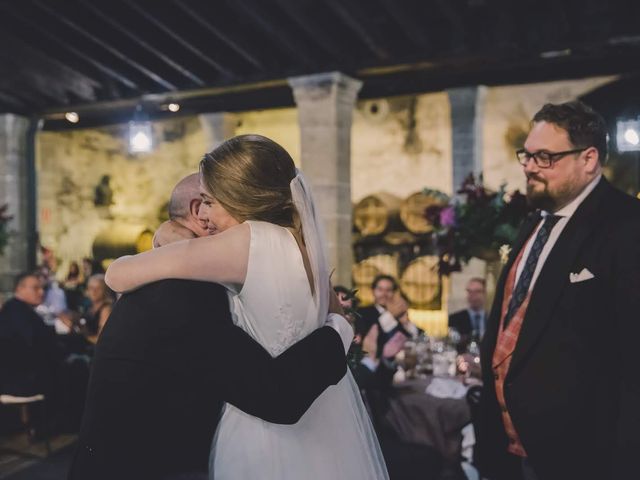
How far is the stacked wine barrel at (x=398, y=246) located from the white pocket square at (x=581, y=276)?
800 centimetres

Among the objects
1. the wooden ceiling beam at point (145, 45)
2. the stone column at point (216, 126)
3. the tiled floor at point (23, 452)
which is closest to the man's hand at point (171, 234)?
the tiled floor at point (23, 452)

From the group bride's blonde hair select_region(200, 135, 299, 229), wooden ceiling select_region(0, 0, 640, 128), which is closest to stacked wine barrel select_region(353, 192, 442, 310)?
wooden ceiling select_region(0, 0, 640, 128)

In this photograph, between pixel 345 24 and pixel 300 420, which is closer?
pixel 300 420

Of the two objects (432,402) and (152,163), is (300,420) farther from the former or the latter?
(152,163)

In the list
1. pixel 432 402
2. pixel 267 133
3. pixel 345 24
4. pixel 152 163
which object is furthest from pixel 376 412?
pixel 152 163

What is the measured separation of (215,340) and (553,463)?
1.04 meters

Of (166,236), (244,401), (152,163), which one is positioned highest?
(152,163)

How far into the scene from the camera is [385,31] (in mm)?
7629

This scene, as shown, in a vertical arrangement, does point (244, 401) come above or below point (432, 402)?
above

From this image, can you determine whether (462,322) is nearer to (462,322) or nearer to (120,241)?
(462,322)

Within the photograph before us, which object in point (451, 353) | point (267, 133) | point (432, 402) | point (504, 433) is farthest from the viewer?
point (267, 133)

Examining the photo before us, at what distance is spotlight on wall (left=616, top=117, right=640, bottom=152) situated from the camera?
650 cm

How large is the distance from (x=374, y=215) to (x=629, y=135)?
177 inches

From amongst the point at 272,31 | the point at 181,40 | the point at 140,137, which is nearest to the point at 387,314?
the point at 272,31
